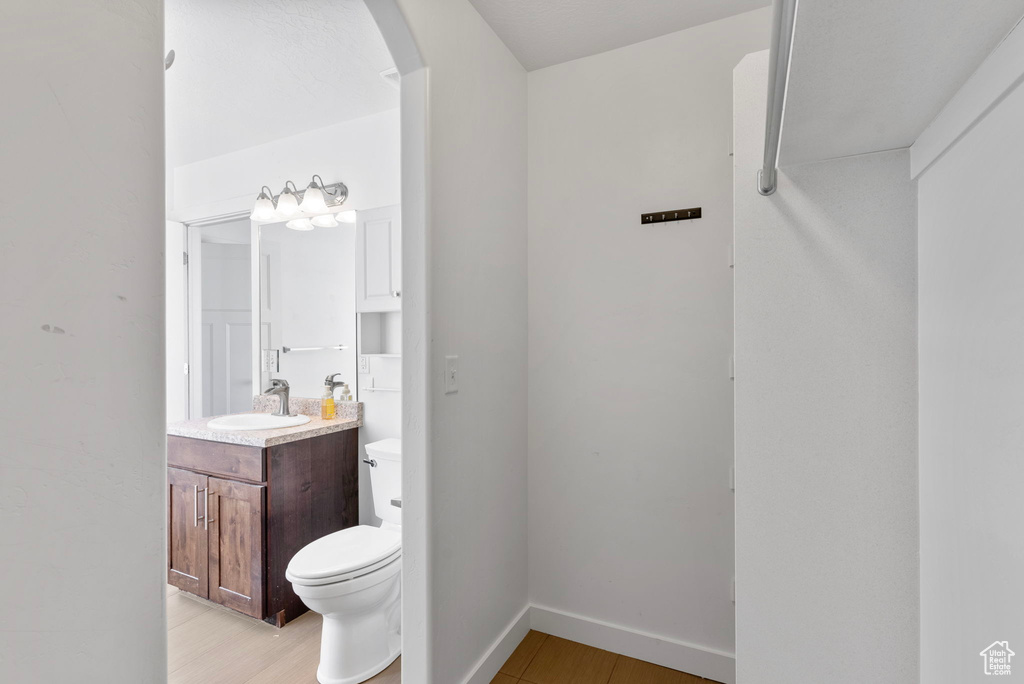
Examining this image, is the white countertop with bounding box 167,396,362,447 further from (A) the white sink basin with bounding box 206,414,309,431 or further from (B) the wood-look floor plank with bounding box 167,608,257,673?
(B) the wood-look floor plank with bounding box 167,608,257,673

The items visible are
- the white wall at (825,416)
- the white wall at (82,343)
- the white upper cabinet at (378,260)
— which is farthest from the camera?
the white upper cabinet at (378,260)

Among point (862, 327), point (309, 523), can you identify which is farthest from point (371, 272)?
point (862, 327)

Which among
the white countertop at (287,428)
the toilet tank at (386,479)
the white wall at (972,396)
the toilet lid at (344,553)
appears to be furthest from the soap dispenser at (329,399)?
the white wall at (972,396)

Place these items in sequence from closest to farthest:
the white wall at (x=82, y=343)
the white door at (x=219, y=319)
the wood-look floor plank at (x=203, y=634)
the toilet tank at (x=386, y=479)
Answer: the white wall at (x=82, y=343)
the wood-look floor plank at (x=203, y=634)
the toilet tank at (x=386, y=479)
the white door at (x=219, y=319)

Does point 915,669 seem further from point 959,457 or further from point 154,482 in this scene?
point 154,482

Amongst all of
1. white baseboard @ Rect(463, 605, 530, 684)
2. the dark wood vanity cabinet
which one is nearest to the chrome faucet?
→ the dark wood vanity cabinet

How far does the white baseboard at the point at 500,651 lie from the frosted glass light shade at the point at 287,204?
226 cm

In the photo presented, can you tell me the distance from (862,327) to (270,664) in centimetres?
223

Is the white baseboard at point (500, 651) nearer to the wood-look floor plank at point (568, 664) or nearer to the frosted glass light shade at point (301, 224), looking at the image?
the wood-look floor plank at point (568, 664)

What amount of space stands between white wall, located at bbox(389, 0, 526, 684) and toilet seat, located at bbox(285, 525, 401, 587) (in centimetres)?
42

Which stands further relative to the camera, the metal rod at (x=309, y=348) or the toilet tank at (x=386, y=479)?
the metal rod at (x=309, y=348)

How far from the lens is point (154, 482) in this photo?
2.23ft

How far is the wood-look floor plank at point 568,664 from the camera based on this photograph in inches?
66.2

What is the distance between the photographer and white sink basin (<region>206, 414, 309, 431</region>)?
2.37 meters
